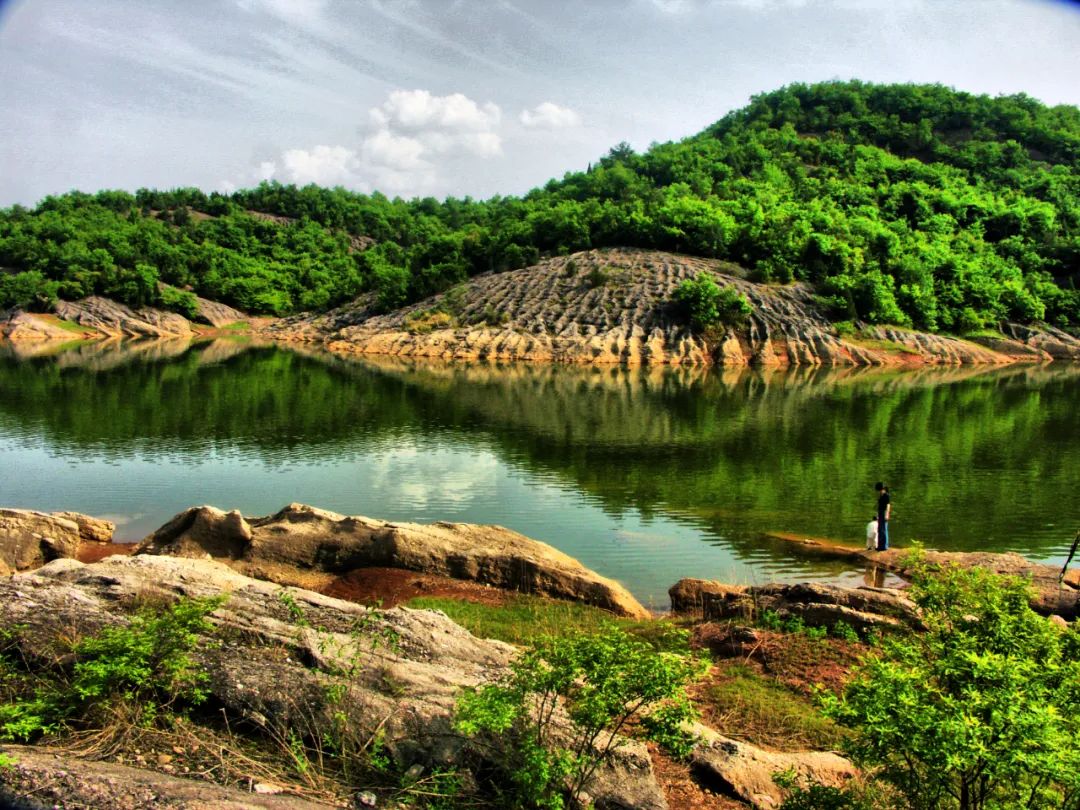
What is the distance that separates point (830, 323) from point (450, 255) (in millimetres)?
54049

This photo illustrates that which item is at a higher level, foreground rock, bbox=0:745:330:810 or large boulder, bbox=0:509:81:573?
foreground rock, bbox=0:745:330:810

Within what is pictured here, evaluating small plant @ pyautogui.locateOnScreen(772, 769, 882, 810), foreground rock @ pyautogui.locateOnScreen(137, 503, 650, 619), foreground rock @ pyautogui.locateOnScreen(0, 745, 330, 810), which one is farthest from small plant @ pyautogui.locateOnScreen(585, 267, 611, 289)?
foreground rock @ pyautogui.locateOnScreen(0, 745, 330, 810)

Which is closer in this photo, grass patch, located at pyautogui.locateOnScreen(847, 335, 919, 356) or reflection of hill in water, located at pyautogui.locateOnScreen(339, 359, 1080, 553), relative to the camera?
reflection of hill in water, located at pyautogui.locateOnScreen(339, 359, 1080, 553)

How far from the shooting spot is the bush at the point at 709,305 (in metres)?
87.1

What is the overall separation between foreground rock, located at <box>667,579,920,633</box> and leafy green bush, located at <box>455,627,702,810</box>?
7842mm

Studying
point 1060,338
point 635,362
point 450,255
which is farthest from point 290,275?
point 1060,338

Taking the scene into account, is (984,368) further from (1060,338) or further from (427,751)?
(427,751)

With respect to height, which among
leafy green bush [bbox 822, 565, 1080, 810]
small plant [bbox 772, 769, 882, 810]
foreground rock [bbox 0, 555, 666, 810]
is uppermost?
→ leafy green bush [bbox 822, 565, 1080, 810]

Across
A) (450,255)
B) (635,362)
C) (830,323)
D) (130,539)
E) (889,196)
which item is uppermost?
(889,196)

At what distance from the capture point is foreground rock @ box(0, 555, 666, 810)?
25.6ft

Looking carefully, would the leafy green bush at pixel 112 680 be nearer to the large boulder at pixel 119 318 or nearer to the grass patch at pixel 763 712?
the grass patch at pixel 763 712

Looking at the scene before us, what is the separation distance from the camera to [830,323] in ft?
304

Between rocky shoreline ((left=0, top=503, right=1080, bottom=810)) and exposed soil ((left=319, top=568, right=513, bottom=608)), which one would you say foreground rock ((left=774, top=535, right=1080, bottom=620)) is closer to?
rocky shoreline ((left=0, top=503, right=1080, bottom=810))

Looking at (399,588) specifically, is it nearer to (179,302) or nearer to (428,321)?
(428,321)
